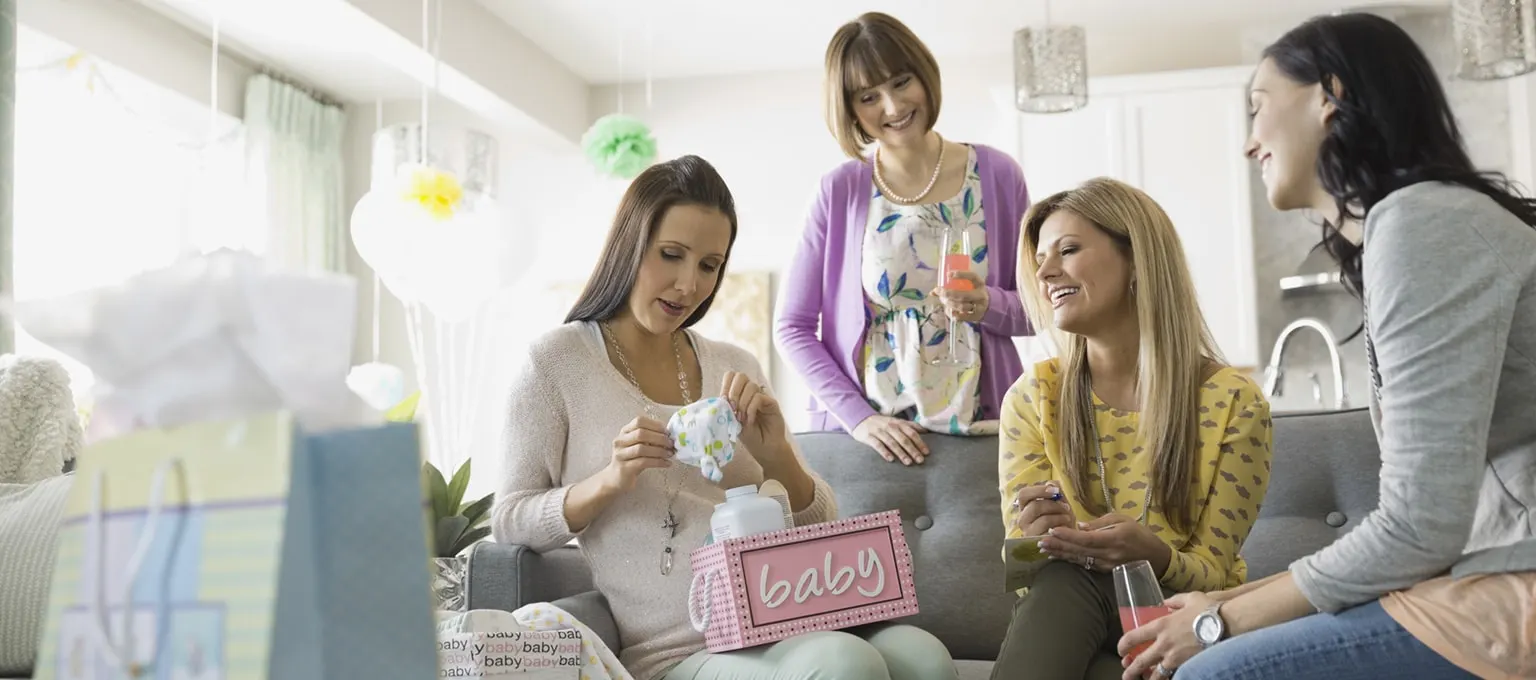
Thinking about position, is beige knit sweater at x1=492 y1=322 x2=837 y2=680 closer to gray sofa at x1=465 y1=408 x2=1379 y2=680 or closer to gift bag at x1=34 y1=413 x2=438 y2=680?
gray sofa at x1=465 y1=408 x2=1379 y2=680

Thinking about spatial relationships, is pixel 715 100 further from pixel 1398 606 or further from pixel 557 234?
pixel 1398 606

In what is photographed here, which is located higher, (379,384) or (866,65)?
(866,65)

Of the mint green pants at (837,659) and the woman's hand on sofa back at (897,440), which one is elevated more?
the woman's hand on sofa back at (897,440)

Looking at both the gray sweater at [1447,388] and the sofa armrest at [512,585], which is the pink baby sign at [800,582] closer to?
the sofa armrest at [512,585]

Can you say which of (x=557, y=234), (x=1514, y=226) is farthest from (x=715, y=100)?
(x=1514, y=226)

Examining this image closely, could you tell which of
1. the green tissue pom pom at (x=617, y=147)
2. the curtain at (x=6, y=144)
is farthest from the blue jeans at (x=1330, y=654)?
the green tissue pom pom at (x=617, y=147)

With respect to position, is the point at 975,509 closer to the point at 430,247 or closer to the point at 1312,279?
the point at 430,247

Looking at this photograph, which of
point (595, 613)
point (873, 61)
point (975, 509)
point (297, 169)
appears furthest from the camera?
point (297, 169)

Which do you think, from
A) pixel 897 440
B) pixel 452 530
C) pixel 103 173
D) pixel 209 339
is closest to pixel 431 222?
pixel 103 173

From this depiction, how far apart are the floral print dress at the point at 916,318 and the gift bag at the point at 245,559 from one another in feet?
5.67

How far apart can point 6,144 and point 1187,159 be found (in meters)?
4.22

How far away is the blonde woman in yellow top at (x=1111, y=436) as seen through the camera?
1.76m

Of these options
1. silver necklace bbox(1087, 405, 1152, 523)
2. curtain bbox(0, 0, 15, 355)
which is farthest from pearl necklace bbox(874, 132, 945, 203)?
curtain bbox(0, 0, 15, 355)

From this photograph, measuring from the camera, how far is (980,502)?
2.36m
